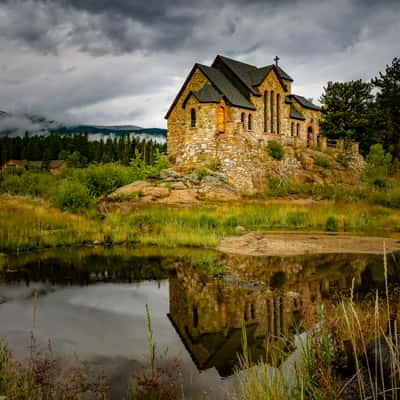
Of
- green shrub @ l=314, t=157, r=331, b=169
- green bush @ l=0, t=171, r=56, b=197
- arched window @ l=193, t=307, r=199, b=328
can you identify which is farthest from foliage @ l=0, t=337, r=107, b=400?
green shrub @ l=314, t=157, r=331, b=169

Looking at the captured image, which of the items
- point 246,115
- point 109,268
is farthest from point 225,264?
point 246,115

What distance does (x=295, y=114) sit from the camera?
4319 cm

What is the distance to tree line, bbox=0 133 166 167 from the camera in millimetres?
102625

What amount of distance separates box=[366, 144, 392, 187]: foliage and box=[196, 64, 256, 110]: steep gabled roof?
13388mm

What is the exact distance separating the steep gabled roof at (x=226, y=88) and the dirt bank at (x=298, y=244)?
19508 mm

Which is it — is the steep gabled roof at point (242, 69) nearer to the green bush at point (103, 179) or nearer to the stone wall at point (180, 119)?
the stone wall at point (180, 119)

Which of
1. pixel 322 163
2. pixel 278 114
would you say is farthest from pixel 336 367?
pixel 278 114

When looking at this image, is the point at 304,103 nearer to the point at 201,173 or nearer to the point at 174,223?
the point at 201,173

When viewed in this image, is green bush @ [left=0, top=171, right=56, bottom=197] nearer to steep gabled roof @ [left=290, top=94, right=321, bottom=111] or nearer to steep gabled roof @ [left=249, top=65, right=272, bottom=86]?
steep gabled roof @ [left=249, top=65, right=272, bottom=86]

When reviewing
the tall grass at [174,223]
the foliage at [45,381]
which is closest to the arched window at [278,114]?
the tall grass at [174,223]

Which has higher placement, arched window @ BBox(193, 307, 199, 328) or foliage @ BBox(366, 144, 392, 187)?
foliage @ BBox(366, 144, 392, 187)

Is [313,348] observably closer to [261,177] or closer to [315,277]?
[315,277]

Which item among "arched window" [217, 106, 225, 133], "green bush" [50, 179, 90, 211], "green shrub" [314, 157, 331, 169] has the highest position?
"arched window" [217, 106, 225, 133]

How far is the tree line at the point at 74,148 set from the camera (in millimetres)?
102625
